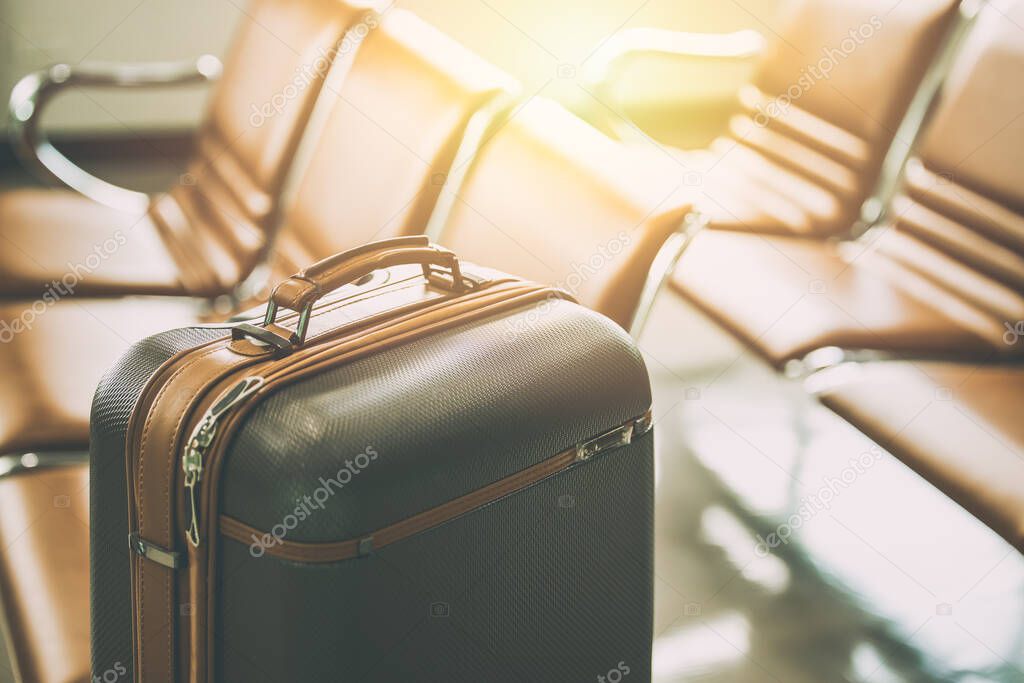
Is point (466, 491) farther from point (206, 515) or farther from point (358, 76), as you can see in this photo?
point (358, 76)

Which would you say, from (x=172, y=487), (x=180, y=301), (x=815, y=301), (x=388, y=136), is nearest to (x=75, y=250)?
(x=180, y=301)

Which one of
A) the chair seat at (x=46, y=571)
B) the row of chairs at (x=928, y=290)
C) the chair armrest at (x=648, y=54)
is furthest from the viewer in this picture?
the chair armrest at (x=648, y=54)

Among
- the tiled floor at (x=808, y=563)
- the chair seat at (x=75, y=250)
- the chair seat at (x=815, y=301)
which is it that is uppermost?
A: the chair seat at (x=815, y=301)

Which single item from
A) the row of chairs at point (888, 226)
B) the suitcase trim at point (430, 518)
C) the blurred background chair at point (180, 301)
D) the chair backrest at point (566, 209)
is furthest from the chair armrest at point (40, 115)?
the suitcase trim at point (430, 518)

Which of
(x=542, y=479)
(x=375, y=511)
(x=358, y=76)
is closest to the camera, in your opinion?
(x=375, y=511)

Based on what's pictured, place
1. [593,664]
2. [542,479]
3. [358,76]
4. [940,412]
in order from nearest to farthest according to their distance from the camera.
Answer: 1. [542,479]
2. [593,664]
3. [940,412]
4. [358,76]

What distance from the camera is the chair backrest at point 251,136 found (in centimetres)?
192

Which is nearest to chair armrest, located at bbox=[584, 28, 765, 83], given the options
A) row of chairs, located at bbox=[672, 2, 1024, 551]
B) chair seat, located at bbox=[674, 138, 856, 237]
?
chair seat, located at bbox=[674, 138, 856, 237]

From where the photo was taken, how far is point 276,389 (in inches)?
37.5

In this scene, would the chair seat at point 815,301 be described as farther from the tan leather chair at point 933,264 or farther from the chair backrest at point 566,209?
the chair backrest at point 566,209

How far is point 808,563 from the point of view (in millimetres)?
1897

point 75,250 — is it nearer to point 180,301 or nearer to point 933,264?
point 180,301

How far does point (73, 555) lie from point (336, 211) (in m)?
0.72

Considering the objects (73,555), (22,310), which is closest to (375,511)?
(73,555)
